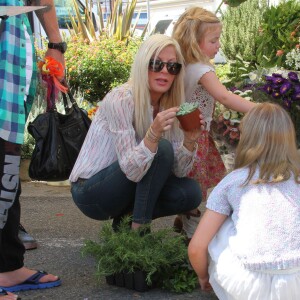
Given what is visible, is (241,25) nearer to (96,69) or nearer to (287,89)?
(96,69)

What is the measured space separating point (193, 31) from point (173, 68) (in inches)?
20.1

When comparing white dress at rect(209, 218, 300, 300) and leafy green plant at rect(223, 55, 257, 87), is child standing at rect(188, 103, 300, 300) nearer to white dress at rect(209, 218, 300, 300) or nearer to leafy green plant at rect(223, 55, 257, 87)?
white dress at rect(209, 218, 300, 300)

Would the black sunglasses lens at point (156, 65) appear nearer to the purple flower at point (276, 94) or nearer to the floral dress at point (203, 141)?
the floral dress at point (203, 141)

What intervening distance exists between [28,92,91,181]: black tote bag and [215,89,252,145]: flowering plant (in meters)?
1.78

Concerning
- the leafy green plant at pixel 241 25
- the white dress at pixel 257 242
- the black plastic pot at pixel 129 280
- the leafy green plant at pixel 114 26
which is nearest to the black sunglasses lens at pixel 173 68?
the white dress at pixel 257 242

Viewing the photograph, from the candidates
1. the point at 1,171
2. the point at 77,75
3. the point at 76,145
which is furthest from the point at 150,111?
the point at 77,75

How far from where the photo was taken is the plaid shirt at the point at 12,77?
2869mm

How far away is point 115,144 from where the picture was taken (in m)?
3.35

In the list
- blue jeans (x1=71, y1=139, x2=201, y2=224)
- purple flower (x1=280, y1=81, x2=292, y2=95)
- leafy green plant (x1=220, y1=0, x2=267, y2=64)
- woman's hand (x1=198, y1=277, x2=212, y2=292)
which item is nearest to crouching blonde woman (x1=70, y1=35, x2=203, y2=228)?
blue jeans (x1=71, y1=139, x2=201, y2=224)

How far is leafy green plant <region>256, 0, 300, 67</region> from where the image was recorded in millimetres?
5492

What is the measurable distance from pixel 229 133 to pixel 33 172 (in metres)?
2.14

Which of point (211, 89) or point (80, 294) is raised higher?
point (211, 89)

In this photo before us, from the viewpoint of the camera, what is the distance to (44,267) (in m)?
3.66

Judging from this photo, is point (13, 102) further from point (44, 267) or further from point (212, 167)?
point (212, 167)
